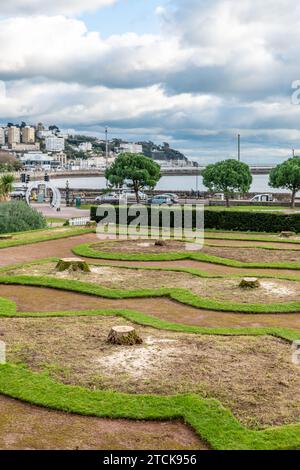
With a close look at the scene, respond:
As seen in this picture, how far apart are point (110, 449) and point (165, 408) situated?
4.45 feet

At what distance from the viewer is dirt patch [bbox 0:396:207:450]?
7.41 metres

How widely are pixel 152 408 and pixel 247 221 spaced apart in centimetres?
2700

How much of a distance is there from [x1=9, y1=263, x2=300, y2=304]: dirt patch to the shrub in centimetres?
1230

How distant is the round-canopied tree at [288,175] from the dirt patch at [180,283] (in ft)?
107

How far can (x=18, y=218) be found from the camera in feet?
108

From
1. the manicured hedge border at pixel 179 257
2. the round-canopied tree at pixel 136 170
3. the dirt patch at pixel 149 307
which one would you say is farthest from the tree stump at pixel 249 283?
the round-canopied tree at pixel 136 170

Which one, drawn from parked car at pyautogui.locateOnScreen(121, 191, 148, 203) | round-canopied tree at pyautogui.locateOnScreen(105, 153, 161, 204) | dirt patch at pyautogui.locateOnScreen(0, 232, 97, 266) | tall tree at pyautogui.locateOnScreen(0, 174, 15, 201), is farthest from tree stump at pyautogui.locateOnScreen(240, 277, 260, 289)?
parked car at pyautogui.locateOnScreen(121, 191, 148, 203)

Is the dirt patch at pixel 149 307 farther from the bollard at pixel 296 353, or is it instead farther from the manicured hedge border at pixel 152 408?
the manicured hedge border at pixel 152 408

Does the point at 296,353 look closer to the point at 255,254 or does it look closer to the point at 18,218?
the point at 255,254

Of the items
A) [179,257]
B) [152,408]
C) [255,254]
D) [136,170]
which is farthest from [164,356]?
Result: [136,170]

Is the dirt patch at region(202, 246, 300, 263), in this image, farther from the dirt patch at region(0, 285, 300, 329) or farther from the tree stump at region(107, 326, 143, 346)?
the tree stump at region(107, 326, 143, 346)

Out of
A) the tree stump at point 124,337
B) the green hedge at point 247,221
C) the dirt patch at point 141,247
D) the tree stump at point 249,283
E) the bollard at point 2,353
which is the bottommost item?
the bollard at point 2,353

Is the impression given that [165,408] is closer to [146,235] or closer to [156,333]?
[156,333]

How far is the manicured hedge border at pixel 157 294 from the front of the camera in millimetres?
14570
